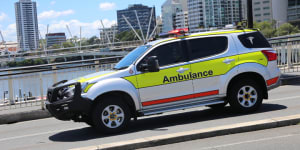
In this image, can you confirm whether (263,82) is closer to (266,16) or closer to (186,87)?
(186,87)

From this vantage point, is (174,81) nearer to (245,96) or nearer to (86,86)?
(245,96)

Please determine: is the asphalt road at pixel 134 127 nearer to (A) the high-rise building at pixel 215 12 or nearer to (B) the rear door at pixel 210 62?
(B) the rear door at pixel 210 62

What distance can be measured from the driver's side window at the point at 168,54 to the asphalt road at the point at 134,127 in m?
1.26

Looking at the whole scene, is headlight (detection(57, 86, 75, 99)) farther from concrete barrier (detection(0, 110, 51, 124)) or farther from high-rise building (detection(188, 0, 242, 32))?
high-rise building (detection(188, 0, 242, 32))

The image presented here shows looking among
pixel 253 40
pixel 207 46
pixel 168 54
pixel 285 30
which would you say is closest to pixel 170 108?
pixel 168 54

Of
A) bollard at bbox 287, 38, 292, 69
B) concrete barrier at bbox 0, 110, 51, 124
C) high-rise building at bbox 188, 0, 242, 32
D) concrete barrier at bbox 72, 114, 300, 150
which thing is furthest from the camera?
high-rise building at bbox 188, 0, 242, 32

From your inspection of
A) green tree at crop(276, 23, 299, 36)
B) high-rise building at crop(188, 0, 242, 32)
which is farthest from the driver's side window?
high-rise building at crop(188, 0, 242, 32)

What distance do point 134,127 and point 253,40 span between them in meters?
3.10

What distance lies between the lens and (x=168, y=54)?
26.7 feet

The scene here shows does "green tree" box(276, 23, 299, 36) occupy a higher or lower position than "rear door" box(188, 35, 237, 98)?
higher

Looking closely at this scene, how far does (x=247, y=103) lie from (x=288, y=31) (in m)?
104

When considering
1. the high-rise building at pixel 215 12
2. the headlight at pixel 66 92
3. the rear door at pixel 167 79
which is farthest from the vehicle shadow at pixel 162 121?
the high-rise building at pixel 215 12

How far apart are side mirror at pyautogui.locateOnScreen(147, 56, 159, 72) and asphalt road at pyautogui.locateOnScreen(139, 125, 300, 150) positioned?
1.76 meters

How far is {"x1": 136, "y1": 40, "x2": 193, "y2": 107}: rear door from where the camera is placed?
7.79 m
